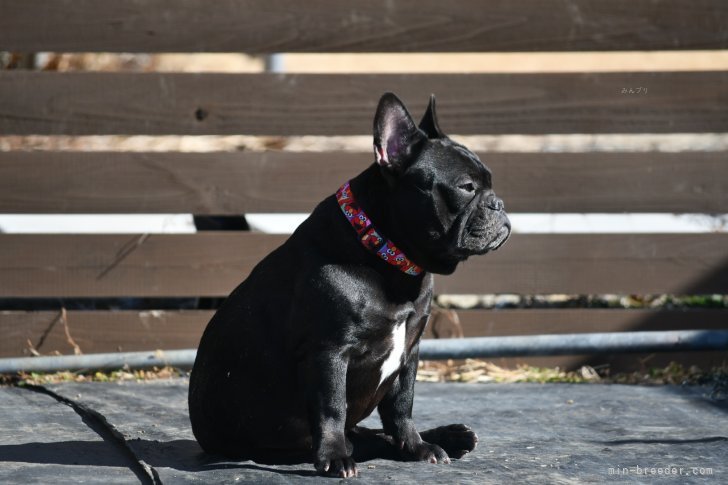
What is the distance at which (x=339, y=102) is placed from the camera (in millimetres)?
4703

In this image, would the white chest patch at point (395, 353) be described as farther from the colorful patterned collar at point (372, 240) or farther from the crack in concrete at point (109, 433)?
the crack in concrete at point (109, 433)

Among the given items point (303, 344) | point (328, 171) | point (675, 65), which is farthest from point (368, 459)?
point (675, 65)

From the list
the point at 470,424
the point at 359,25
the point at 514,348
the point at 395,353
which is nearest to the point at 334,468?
the point at 395,353

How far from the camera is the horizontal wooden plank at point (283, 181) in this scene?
464cm

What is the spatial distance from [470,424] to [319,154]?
5.08ft

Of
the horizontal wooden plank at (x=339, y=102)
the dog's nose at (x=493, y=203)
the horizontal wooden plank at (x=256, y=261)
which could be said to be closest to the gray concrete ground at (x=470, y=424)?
the horizontal wooden plank at (x=256, y=261)

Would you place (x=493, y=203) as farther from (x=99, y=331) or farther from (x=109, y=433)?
(x=99, y=331)

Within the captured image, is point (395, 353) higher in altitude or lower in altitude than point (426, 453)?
higher

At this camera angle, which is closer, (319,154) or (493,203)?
(493,203)

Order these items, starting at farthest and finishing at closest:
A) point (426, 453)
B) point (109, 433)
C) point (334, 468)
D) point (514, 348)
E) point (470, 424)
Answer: point (514, 348) < point (470, 424) < point (109, 433) < point (426, 453) < point (334, 468)

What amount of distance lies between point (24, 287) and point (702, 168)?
10.1ft

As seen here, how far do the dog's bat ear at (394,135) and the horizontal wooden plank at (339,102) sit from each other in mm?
1640

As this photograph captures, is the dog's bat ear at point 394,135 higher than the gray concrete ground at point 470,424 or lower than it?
higher

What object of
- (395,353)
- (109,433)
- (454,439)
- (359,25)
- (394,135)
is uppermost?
(359,25)
